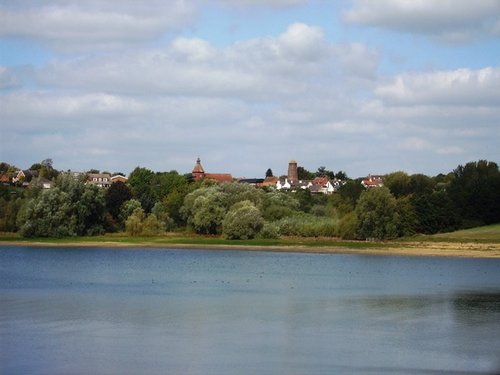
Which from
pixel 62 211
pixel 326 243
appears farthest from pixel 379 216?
pixel 62 211

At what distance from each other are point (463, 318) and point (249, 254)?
4227 cm

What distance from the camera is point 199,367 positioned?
22.0 m

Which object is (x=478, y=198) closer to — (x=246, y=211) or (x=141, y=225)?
(x=246, y=211)

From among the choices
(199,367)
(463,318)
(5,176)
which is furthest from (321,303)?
(5,176)

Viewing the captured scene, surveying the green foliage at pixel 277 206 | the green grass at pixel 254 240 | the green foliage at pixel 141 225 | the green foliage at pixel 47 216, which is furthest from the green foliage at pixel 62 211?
the green foliage at pixel 277 206

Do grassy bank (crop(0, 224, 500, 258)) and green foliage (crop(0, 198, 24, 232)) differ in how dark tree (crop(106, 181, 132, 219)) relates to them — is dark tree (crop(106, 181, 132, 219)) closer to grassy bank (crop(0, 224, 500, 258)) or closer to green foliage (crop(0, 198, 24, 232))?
grassy bank (crop(0, 224, 500, 258))

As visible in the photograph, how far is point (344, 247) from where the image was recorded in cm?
7806

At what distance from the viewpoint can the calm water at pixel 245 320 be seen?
22.7 m

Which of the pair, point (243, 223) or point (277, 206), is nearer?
point (243, 223)

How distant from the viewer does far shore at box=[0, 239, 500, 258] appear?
74.0 meters

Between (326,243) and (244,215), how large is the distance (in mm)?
8222

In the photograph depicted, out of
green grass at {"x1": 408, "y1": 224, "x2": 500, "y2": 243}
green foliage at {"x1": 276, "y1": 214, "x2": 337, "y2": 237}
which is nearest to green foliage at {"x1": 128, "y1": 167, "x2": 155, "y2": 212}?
green foliage at {"x1": 276, "y1": 214, "x2": 337, "y2": 237}

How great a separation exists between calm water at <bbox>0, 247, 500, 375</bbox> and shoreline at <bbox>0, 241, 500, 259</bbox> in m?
15.4

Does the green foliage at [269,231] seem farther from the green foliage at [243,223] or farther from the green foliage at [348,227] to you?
the green foliage at [348,227]
